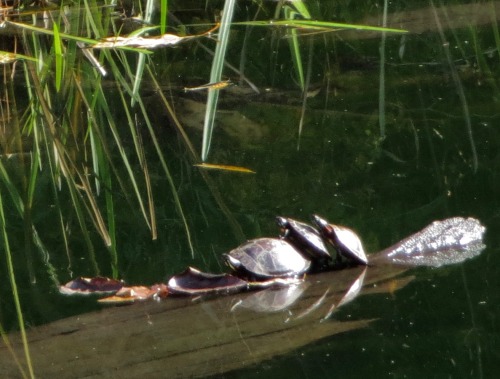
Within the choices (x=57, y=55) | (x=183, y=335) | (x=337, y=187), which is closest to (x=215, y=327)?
(x=183, y=335)

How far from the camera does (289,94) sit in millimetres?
3086

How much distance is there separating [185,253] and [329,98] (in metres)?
1.17

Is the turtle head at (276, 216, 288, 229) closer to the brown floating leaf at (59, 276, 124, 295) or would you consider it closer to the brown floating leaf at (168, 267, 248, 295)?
the brown floating leaf at (168, 267, 248, 295)

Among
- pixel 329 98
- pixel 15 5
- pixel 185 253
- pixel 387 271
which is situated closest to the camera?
pixel 387 271

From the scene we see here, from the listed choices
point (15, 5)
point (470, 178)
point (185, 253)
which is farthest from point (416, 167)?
point (15, 5)

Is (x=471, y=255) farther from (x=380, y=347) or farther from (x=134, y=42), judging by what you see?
(x=134, y=42)

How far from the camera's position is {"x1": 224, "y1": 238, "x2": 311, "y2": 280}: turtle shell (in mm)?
1829

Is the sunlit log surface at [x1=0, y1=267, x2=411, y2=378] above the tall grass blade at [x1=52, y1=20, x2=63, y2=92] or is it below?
below

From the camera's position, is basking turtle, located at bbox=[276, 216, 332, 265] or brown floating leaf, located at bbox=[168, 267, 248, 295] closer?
brown floating leaf, located at bbox=[168, 267, 248, 295]

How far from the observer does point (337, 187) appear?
2277 mm

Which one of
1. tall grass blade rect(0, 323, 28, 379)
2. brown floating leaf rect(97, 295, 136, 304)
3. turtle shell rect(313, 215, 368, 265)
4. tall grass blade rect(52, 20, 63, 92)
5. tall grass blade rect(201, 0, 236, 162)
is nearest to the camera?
tall grass blade rect(201, 0, 236, 162)

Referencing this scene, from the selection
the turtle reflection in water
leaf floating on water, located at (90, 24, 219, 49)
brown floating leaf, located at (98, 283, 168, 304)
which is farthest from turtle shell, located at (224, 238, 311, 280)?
leaf floating on water, located at (90, 24, 219, 49)

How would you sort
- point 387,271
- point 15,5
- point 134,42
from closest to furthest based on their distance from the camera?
point 387,271
point 134,42
point 15,5

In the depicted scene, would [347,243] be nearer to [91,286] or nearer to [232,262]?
[232,262]
